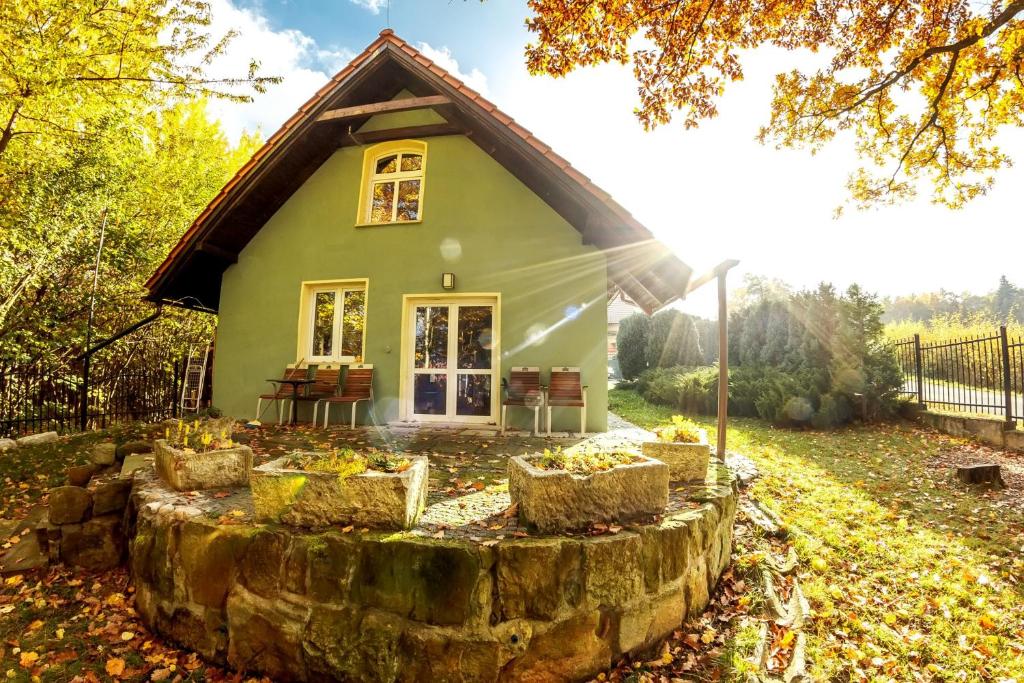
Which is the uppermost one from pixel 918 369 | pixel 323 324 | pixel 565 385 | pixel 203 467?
pixel 323 324

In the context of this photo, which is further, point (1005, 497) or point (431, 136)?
point (431, 136)

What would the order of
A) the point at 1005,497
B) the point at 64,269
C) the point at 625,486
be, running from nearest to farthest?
1. the point at 625,486
2. the point at 1005,497
3. the point at 64,269

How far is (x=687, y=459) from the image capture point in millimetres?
3846

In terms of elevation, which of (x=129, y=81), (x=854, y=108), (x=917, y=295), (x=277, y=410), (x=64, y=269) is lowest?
(x=277, y=410)

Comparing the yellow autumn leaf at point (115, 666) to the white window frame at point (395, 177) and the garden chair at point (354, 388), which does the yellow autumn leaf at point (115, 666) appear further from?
the white window frame at point (395, 177)

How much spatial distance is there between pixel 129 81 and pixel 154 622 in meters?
8.81

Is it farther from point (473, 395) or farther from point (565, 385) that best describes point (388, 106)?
point (565, 385)

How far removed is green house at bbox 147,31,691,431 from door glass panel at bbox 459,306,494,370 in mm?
23

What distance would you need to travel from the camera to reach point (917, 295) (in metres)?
60.2

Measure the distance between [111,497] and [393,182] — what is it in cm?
599

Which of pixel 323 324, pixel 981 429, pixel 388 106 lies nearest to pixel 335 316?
pixel 323 324

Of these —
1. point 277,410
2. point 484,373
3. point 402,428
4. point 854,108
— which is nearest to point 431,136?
point 484,373

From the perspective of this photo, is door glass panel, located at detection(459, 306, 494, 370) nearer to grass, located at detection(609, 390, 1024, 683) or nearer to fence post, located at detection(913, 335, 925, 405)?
grass, located at detection(609, 390, 1024, 683)

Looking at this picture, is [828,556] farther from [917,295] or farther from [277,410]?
[917,295]
